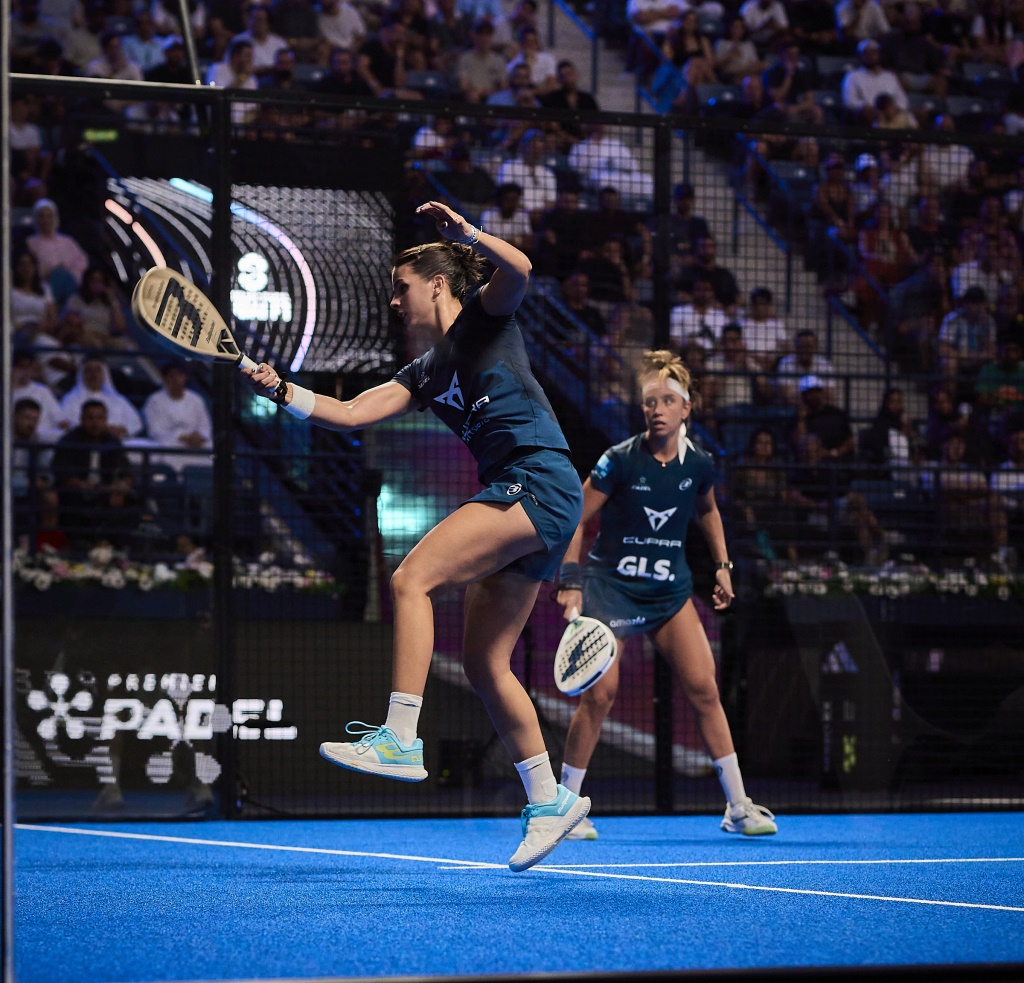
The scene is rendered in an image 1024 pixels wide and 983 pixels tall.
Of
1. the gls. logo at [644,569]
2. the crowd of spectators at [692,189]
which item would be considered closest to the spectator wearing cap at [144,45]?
the crowd of spectators at [692,189]

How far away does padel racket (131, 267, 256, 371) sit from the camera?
387 cm

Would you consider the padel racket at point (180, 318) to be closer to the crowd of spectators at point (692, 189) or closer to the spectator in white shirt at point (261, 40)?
the crowd of spectators at point (692, 189)

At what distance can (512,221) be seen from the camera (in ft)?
23.8

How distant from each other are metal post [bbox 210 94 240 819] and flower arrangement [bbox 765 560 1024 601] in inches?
111

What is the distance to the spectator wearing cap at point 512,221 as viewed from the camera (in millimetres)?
7172

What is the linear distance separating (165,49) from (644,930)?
31.6 ft

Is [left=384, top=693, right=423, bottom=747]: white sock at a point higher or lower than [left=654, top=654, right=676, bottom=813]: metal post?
higher

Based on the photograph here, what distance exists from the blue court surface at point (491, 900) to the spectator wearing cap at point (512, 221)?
3090 mm

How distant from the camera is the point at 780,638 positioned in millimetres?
7105

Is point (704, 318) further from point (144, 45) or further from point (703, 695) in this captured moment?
point (144, 45)

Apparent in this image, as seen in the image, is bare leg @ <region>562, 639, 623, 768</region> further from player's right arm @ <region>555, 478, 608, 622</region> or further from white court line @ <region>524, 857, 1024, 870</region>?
white court line @ <region>524, 857, 1024, 870</region>

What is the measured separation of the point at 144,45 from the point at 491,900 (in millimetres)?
9289

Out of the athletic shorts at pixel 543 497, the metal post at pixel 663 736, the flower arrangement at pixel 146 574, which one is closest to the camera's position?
the athletic shorts at pixel 543 497

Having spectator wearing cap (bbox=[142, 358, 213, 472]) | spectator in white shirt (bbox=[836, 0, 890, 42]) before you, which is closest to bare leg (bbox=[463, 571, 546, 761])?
spectator wearing cap (bbox=[142, 358, 213, 472])
